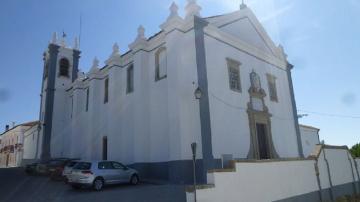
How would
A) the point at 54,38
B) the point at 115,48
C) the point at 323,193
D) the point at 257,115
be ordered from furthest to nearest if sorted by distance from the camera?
the point at 54,38 < the point at 115,48 < the point at 257,115 < the point at 323,193

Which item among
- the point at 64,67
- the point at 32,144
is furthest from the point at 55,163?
the point at 32,144

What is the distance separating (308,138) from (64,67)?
88.5 ft

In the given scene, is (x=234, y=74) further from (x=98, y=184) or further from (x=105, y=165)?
(x=98, y=184)

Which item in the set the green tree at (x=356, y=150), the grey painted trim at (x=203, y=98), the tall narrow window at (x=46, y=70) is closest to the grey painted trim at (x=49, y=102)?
the tall narrow window at (x=46, y=70)

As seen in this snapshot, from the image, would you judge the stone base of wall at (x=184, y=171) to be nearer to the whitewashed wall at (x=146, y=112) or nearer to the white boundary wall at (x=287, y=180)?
the whitewashed wall at (x=146, y=112)

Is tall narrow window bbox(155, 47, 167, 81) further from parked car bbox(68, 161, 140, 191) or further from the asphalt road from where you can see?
the asphalt road

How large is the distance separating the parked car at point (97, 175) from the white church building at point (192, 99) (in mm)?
2524

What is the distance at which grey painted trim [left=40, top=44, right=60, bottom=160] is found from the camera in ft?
94.6

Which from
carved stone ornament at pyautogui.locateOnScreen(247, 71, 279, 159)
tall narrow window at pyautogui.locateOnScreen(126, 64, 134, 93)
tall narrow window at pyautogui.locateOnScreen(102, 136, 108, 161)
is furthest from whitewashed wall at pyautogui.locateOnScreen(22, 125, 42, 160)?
carved stone ornament at pyautogui.locateOnScreen(247, 71, 279, 159)

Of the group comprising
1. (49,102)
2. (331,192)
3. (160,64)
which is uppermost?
(49,102)

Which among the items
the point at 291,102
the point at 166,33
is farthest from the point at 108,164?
the point at 291,102

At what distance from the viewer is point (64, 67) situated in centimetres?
3150

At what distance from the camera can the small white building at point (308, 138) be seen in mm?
30578

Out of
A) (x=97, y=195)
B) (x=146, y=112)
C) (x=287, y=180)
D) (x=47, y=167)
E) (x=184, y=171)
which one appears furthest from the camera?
(x=47, y=167)
